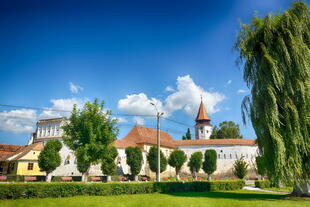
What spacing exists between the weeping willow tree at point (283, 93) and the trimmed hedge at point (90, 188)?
8711mm

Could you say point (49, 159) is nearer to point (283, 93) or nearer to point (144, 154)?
point (144, 154)

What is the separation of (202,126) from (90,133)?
174 feet

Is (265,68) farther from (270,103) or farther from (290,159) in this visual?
(290,159)

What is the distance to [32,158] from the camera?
137 ft

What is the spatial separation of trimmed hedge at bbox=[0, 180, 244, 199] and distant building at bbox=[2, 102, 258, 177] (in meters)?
20.8

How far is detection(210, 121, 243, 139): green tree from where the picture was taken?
7119 centimetres

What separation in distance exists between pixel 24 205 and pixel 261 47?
17701 millimetres

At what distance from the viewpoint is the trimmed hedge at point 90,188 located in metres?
13.7

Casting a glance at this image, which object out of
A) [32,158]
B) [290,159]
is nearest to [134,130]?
[32,158]

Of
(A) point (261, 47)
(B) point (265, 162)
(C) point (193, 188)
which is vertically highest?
(A) point (261, 47)

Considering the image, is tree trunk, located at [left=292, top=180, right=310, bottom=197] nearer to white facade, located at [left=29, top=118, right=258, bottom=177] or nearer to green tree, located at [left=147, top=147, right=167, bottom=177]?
green tree, located at [left=147, top=147, right=167, bottom=177]

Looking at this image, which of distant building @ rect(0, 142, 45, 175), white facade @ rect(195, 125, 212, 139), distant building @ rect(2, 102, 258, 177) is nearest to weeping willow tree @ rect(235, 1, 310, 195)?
distant building @ rect(2, 102, 258, 177)

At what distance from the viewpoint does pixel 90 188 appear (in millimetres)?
16672

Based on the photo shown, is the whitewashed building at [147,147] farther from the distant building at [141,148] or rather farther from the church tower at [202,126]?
the church tower at [202,126]
